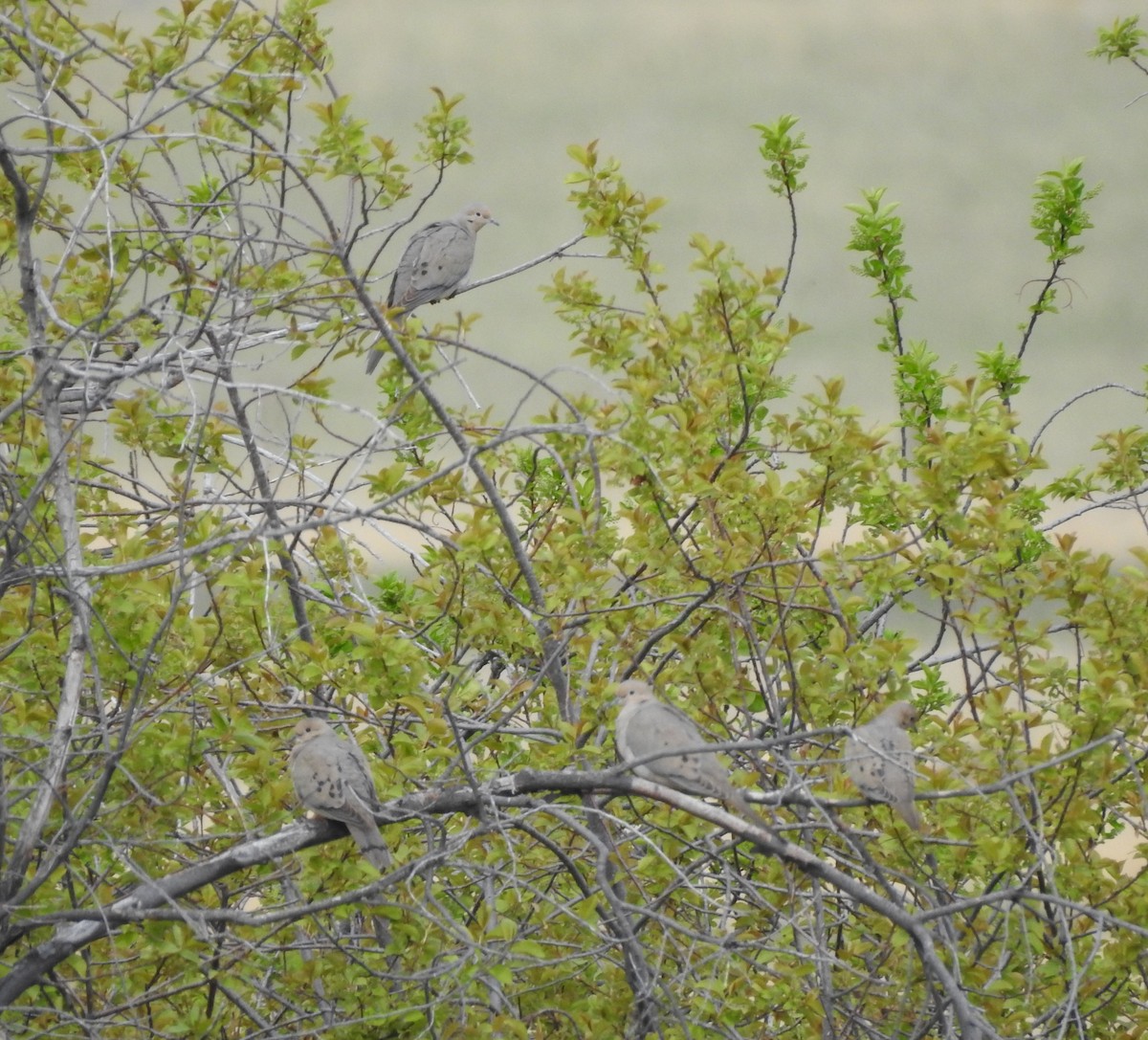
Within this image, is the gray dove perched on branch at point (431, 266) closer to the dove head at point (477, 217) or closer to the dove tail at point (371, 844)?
the dove head at point (477, 217)

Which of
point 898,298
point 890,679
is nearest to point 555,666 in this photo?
point 890,679

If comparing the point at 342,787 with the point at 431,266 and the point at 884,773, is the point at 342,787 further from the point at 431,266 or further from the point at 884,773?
the point at 431,266

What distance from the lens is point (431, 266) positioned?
361 inches

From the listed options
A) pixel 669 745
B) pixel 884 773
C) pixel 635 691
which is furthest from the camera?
pixel 635 691

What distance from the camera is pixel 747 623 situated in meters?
5.85

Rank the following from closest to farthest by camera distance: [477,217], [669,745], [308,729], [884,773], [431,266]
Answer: [884,773] → [669,745] → [308,729] → [431,266] → [477,217]

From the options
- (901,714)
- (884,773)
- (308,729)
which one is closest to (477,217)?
(308,729)

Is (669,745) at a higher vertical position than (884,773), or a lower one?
higher

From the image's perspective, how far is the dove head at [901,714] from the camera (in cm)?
581

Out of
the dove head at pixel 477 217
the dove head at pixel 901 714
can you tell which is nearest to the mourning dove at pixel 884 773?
the dove head at pixel 901 714

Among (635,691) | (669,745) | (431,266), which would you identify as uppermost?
(431,266)

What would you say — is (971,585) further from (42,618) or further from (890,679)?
(42,618)

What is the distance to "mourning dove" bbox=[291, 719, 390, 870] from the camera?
5.18 meters

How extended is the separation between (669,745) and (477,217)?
579 centimetres
